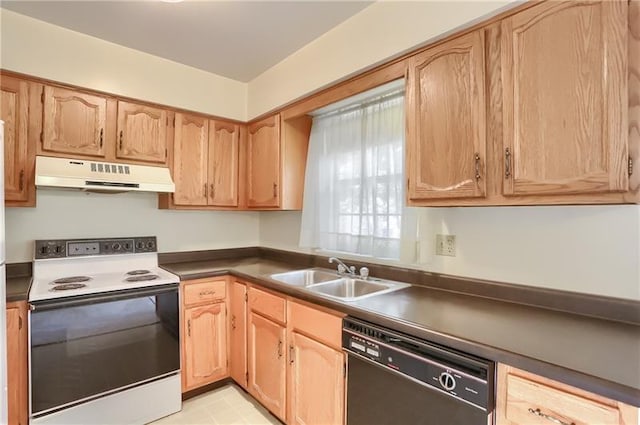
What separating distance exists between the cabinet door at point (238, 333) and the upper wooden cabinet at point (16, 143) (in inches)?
55.0

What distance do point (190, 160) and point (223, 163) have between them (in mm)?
277

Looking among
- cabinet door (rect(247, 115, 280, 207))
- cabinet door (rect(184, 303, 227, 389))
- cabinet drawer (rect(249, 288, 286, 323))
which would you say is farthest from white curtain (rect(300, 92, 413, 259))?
cabinet door (rect(184, 303, 227, 389))

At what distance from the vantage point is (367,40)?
1.80 meters

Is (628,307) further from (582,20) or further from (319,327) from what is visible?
(319,327)

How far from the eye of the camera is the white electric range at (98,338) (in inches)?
69.6

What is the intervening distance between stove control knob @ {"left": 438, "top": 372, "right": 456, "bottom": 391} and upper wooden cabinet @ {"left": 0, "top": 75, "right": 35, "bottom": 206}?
2460 millimetres

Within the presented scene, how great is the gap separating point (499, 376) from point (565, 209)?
2.59ft

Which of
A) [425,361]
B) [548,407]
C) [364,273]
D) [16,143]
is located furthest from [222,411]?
[16,143]

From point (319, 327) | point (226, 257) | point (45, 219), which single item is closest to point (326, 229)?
point (319, 327)

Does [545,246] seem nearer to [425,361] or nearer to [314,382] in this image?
[425,361]

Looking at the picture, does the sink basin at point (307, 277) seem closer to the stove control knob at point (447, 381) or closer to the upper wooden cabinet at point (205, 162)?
the upper wooden cabinet at point (205, 162)

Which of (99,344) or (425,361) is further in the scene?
(99,344)

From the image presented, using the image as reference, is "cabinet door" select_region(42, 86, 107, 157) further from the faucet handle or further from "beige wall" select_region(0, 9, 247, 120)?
the faucet handle

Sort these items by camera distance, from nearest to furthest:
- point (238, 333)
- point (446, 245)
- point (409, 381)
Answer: point (409, 381), point (446, 245), point (238, 333)
